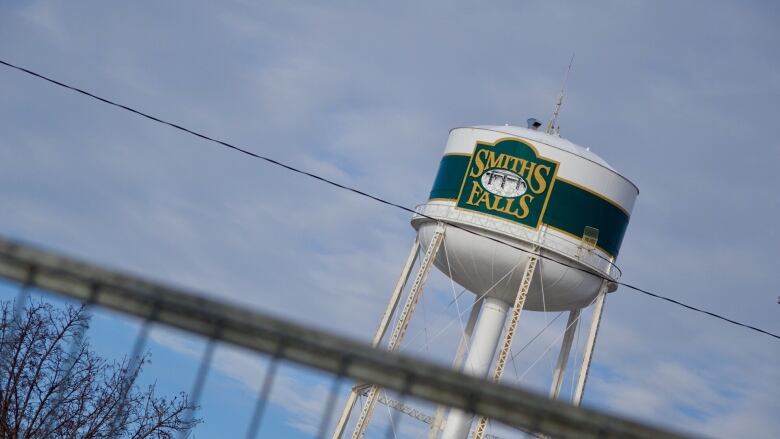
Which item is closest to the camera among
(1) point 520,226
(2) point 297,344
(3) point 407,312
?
(2) point 297,344

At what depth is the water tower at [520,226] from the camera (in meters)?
27.4

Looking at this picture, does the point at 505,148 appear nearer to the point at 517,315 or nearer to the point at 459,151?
the point at 459,151

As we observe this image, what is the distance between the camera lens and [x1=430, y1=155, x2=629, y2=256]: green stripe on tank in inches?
1084

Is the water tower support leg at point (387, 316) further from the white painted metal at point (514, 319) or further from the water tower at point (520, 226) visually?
the white painted metal at point (514, 319)

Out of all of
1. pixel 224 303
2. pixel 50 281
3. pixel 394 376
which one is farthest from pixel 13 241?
pixel 394 376

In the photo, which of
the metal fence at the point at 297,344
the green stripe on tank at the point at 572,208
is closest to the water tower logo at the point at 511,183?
the green stripe on tank at the point at 572,208

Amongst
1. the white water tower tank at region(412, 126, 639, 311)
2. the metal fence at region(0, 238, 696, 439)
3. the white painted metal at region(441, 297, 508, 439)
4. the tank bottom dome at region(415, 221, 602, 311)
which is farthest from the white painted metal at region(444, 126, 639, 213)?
the metal fence at region(0, 238, 696, 439)

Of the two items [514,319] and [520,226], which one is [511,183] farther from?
[514,319]

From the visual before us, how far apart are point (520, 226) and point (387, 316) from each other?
4.42m

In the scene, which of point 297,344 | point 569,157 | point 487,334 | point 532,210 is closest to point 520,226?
point 532,210

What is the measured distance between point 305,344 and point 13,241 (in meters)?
1.16

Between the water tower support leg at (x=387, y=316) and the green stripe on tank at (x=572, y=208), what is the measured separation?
1993 mm

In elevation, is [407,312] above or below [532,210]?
below

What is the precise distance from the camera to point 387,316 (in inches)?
1165
